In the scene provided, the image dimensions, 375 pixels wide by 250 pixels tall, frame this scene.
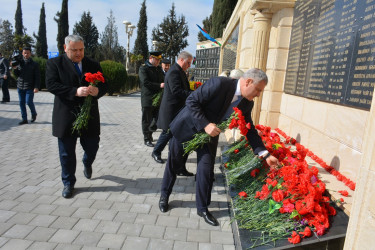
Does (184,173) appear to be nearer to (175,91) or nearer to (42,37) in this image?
(175,91)

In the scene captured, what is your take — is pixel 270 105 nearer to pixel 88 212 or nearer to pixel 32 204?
pixel 88 212

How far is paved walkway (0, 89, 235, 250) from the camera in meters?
2.53

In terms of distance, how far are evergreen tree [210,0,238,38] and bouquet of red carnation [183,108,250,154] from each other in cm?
1937

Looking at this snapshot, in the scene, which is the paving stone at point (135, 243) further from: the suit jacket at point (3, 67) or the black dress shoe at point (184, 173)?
the suit jacket at point (3, 67)

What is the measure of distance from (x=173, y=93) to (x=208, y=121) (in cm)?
152

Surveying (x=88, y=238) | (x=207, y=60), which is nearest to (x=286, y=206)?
(x=88, y=238)

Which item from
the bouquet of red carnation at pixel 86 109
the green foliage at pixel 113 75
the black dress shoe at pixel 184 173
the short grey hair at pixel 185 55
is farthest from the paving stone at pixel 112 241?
the green foliage at pixel 113 75

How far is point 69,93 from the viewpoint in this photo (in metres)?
3.18

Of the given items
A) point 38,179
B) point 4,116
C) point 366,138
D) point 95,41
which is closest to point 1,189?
point 38,179

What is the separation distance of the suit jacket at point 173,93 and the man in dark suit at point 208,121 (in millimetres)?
1146

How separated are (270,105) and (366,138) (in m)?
3.24

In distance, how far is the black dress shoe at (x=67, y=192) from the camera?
10.9 feet

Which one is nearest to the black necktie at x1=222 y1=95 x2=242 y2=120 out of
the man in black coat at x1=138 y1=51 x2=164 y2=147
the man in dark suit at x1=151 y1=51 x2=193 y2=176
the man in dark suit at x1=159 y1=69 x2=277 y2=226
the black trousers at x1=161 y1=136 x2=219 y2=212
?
the man in dark suit at x1=159 y1=69 x2=277 y2=226

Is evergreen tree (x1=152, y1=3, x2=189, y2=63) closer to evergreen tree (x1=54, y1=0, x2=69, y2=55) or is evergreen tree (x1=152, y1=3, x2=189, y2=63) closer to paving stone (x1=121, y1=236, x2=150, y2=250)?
evergreen tree (x1=54, y1=0, x2=69, y2=55)
